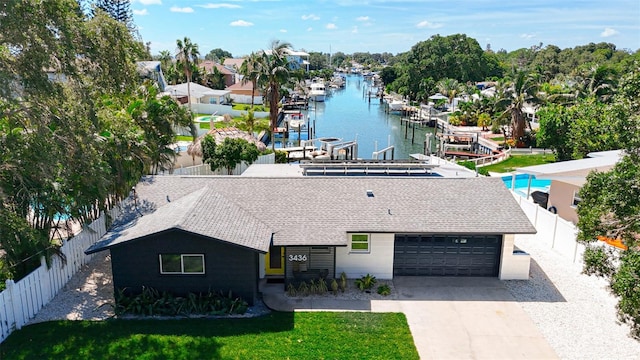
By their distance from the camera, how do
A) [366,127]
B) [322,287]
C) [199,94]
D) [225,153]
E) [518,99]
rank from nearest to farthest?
[322,287]
[225,153]
[518,99]
[199,94]
[366,127]

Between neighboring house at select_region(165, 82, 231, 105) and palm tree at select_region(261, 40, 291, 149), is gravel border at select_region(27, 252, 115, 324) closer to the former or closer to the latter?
palm tree at select_region(261, 40, 291, 149)

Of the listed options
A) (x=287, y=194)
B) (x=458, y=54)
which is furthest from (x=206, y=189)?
(x=458, y=54)

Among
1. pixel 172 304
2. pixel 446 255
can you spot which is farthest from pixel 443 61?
pixel 172 304

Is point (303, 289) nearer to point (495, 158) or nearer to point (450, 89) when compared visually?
point (495, 158)

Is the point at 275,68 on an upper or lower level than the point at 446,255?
upper

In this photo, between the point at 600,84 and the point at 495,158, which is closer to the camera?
the point at 495,158

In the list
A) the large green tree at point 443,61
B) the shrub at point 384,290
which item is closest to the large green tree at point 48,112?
the shrub at point 384,290

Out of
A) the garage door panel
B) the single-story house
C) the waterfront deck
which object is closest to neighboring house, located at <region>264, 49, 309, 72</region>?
the waterfront deck

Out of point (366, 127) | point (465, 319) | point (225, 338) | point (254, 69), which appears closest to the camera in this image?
point (225, 338)
